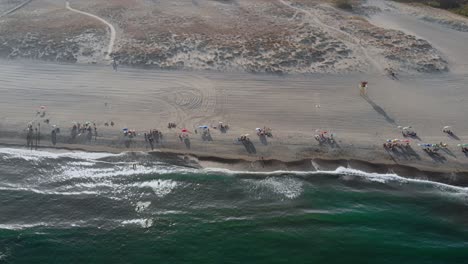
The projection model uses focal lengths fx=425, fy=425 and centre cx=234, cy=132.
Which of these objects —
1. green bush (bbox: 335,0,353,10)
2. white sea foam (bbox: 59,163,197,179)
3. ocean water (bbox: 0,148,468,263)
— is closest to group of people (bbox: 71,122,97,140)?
ocean water (bbox: 0,148,468,263)

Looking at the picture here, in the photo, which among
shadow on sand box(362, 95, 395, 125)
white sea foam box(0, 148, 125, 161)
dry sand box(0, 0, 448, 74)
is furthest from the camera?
dry sand box(0, 0, 448, 74)

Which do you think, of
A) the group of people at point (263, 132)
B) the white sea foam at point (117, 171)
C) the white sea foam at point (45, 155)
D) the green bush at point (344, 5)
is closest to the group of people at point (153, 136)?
the white sea foam at point (45, 155)

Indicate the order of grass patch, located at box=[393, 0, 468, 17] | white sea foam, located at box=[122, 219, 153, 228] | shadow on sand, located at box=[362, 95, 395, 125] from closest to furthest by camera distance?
white sea foam, located at box=[122, 219, 153, 228] < shadow on sand, located at box=[362, 95, 395, 125] < grass patch, located at box=[393, 0, 468, 17]

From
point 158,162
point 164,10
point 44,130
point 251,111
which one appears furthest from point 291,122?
point 164,10

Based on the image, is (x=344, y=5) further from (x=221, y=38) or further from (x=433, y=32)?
(x=221, y=38)

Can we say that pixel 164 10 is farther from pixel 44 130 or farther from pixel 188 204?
pixel 188 204

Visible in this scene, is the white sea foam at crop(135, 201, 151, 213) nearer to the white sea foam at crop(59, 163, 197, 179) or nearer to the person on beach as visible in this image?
the white sea foam at crop(59, 163, 197, 179)

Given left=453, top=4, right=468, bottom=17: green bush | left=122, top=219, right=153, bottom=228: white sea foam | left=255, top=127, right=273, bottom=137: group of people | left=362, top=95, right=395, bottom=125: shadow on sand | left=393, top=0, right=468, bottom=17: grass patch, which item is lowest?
left=122, top=219, right=153, bottom=228: white sea foam
